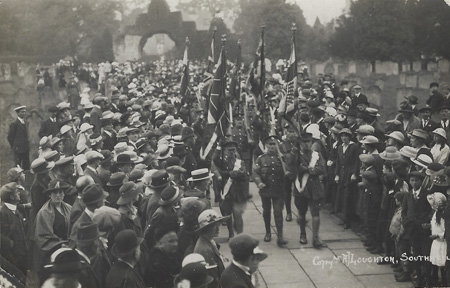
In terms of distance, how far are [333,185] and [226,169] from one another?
3.03m

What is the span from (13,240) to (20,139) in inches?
242

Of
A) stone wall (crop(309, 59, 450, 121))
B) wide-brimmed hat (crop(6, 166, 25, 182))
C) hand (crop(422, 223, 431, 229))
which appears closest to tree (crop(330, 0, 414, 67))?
stone wall (crop(309, 59, 450, 121))

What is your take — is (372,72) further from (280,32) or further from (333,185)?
(333,185)

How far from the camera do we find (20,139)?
1177 cm

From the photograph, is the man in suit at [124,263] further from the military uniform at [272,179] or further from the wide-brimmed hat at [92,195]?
the military uniform at [272,179]

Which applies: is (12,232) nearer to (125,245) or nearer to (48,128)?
(125,245)

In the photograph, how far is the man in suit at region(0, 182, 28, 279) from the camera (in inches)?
240

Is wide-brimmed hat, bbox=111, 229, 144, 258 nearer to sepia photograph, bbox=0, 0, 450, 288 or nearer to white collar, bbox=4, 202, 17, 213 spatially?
sepia photograph, bbox=0, 0, 450, 288

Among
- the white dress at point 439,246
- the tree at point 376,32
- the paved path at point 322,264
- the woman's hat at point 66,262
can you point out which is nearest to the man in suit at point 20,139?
the paved path at point 322,264

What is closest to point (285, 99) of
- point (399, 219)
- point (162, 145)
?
point (162, 145)

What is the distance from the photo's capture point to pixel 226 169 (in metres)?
9.29

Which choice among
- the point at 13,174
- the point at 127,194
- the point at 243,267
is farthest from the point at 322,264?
the point at 13,174

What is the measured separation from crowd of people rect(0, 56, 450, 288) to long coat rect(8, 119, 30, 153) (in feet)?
0.11

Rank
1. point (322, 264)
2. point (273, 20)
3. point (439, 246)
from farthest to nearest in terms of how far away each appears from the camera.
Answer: point (273, 20) < point (322, 264) < point (439, 246)
